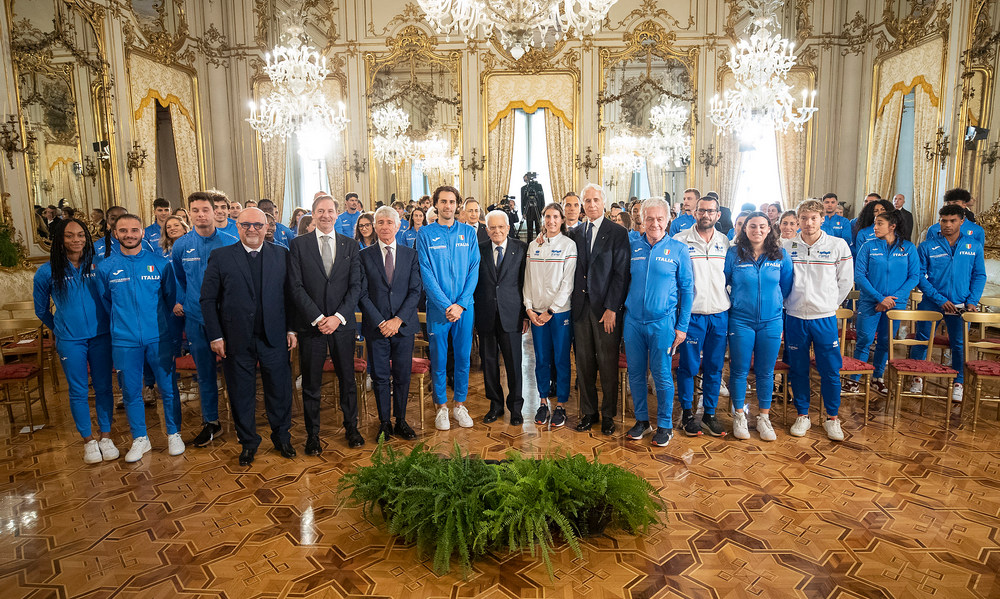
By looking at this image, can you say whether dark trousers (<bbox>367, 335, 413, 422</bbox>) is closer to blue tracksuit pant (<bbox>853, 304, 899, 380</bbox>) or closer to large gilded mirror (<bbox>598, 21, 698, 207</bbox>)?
blue tracksuit pant (<bbox>853, 304, 899, 380</bbox>)

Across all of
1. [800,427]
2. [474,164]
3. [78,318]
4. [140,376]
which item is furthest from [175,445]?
[474,164]

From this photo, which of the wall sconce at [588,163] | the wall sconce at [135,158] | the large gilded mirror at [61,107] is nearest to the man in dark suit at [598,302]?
the wall sconce at [588,163]

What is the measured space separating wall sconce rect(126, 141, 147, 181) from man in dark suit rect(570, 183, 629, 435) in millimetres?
8192

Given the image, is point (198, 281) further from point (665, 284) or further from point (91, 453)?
point (665, 284)

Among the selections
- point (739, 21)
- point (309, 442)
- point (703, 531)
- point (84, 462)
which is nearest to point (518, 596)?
point (703, 531)

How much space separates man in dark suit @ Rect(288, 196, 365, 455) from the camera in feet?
12.2

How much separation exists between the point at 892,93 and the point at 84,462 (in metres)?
12.4

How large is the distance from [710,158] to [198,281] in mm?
9455

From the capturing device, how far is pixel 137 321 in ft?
12.3

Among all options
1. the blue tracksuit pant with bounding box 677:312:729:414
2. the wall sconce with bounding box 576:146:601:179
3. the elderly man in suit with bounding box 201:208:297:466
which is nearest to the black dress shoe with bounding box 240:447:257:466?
the elderly man in suit with bounding box 201:208:297:466

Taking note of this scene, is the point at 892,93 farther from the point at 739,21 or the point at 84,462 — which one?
the point at 84,462

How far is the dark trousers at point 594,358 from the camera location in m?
4.11

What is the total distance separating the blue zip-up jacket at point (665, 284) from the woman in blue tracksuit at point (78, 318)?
368 centimetres

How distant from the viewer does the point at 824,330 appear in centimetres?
392
